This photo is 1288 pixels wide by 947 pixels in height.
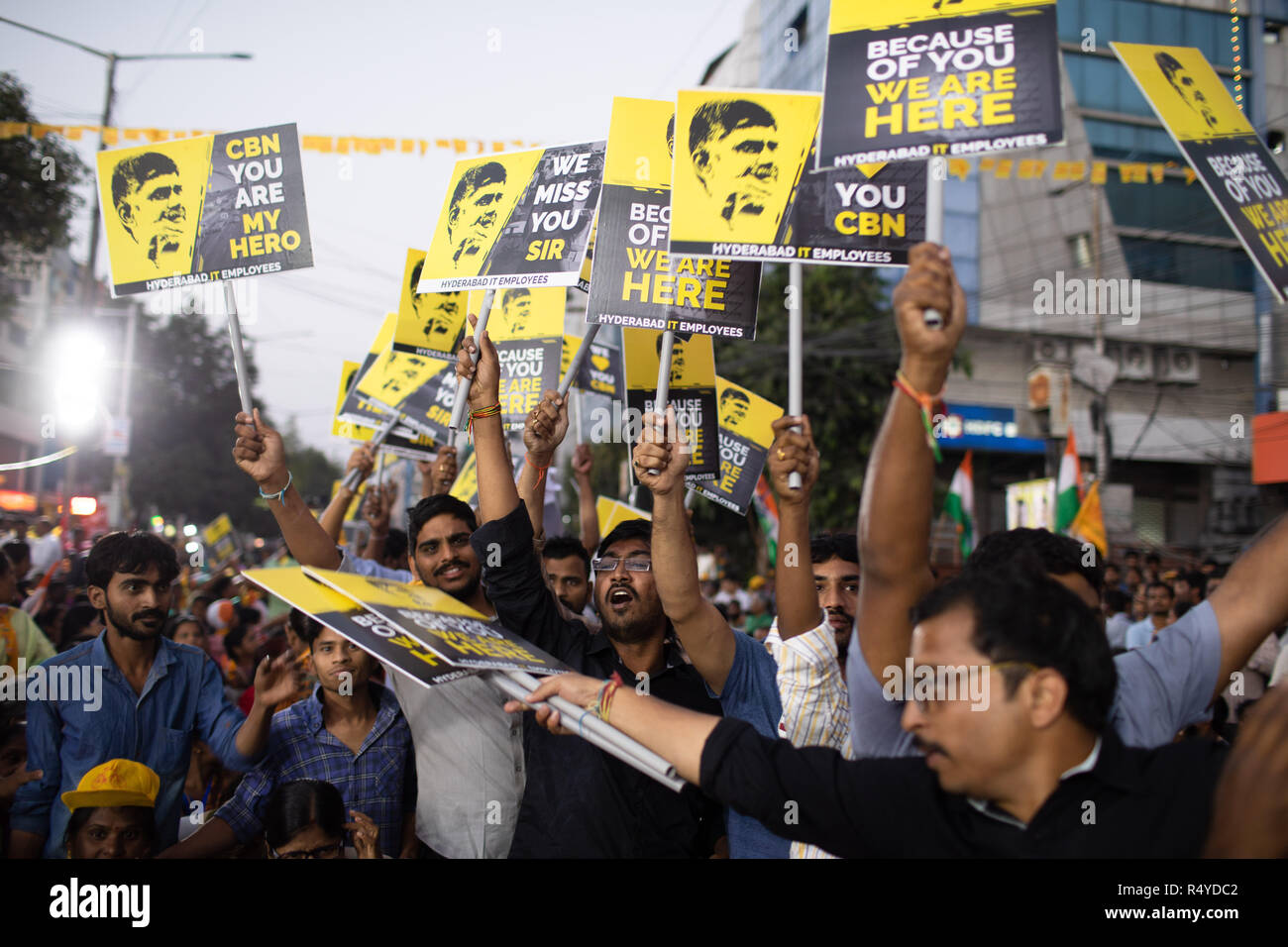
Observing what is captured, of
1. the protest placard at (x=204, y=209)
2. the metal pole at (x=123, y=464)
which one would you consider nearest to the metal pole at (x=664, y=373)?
the protest placard at (x=204, y=209)

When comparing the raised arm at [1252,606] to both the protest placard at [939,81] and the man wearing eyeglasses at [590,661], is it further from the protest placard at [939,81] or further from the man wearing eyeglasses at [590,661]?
the man wearing eyeglasses at [590,661]

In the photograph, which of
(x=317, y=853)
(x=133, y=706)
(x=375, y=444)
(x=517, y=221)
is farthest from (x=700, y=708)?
(x=375, y=444)

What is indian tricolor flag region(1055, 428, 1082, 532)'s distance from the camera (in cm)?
1190

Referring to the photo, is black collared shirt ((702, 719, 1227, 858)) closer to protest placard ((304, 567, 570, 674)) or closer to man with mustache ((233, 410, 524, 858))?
protest placard ((304, 567, 570, 674))

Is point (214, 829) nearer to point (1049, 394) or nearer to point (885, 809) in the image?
point (885, 809)

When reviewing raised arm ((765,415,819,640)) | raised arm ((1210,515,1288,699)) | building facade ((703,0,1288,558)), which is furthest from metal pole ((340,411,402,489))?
building facade ((703,0,1288,558))

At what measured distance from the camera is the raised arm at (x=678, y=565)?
2.56 m

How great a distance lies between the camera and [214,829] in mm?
3184

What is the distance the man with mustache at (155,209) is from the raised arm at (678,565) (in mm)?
2086

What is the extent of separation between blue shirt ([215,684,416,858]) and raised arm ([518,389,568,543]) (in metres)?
0.87

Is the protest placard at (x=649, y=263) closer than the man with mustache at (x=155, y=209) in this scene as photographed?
Yes

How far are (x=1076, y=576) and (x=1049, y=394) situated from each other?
21.7m

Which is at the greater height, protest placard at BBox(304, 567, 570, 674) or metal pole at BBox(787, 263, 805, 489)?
metal pole at BBox(787, 263, 805, 489)
